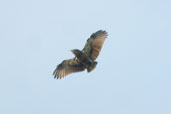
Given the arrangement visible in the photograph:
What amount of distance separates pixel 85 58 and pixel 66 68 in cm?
260

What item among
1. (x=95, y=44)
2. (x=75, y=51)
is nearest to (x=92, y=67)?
(x=75, y=51)

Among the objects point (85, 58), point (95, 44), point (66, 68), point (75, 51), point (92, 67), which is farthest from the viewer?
point (66, 68)

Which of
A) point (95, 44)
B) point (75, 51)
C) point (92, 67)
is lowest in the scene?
point (92, 67)

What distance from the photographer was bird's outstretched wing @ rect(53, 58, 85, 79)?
1378 inches

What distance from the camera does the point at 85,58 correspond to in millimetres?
33688

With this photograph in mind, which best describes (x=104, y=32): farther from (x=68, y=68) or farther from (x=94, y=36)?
(x=68, y=68)

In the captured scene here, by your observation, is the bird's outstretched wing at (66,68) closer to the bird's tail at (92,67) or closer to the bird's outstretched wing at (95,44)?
the bird's outstretched wing at (95,44)

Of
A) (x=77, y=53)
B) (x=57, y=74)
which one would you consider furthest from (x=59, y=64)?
(x=77, y=53)

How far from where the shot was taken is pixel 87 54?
34281 mm

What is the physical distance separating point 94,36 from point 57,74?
3.72m

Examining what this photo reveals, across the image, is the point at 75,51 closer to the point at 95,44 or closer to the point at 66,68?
the point at 95,44

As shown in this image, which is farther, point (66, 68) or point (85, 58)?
point (66, 68)

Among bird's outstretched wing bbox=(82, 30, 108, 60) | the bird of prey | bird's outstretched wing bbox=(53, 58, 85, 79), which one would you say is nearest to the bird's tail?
the bird of prey

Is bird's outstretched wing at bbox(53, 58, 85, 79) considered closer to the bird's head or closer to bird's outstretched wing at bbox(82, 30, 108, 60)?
bird's outstretched wing at bbox(82, 30, 108, 60)
